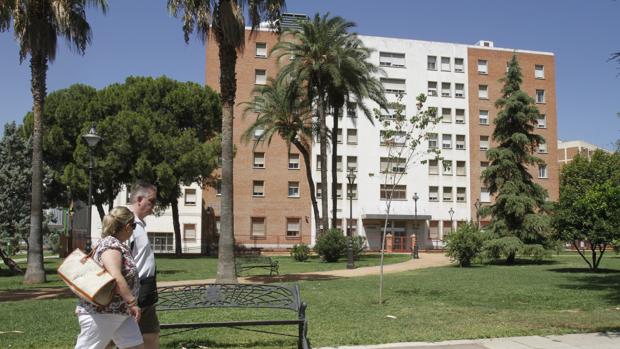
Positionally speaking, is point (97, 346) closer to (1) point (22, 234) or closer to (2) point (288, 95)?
(1) point (22, 234)

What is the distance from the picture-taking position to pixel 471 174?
6072cm

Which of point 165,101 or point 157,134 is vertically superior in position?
point 165,101

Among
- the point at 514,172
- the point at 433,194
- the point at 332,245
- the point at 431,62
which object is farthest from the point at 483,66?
the point at 332,245

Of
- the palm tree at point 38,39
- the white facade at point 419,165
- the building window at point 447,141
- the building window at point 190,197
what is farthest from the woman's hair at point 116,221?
the building window at point 447,141

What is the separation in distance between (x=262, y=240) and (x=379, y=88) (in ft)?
81.0

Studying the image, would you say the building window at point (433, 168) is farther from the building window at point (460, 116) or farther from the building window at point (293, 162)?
the building window at point (293, 162)

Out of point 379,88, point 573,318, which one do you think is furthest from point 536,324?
point 379,88

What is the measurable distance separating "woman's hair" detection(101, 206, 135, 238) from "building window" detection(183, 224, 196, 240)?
52.3 meters

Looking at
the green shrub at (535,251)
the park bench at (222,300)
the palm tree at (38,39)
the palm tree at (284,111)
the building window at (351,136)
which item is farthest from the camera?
the building window at (351,136)

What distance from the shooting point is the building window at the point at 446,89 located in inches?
2398

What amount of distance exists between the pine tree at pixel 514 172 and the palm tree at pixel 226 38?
56.7 ft

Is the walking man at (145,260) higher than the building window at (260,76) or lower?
lower

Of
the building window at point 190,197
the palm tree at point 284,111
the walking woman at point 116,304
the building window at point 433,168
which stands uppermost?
the palm tree at point 284,111

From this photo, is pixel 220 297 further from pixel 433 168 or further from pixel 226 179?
pixel 433 168
